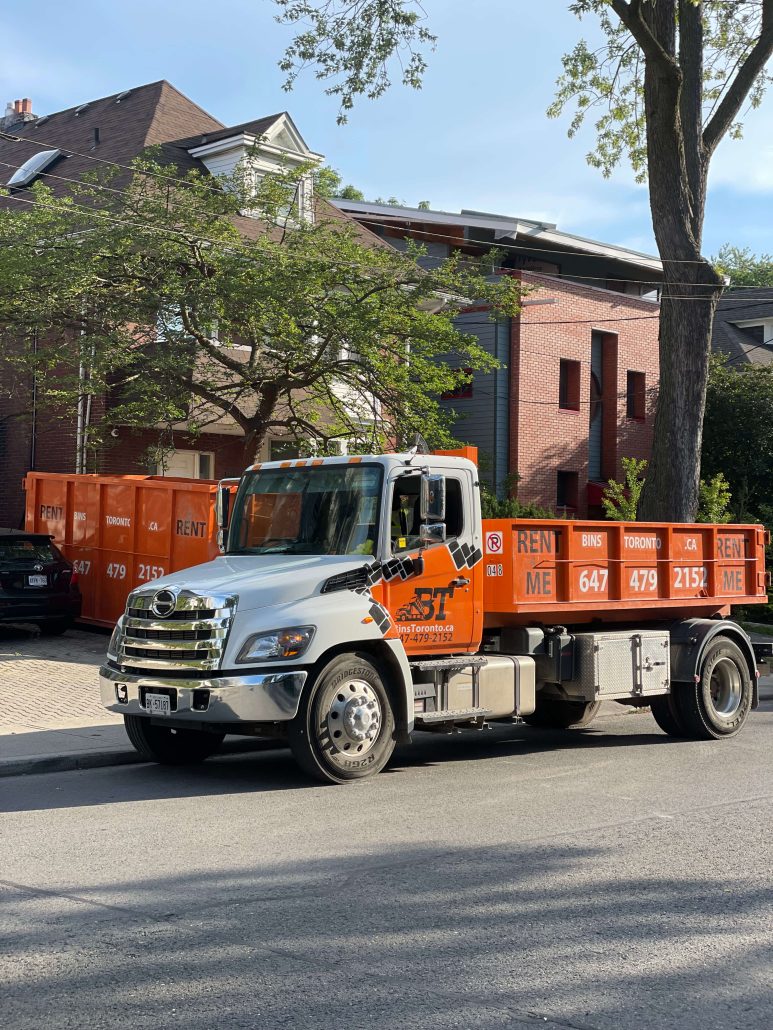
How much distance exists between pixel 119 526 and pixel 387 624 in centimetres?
1030

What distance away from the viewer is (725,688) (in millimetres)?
12367

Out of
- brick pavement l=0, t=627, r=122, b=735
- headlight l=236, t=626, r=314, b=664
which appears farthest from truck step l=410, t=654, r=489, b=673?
brick pavement l=0, t=627, r=122, b=735

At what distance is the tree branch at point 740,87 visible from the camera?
18266 millimetres

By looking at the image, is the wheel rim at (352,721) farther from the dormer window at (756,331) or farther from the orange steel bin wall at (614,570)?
the dormer window at (756,331)

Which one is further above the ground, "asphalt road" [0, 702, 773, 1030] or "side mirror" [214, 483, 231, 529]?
"side mirror" [214, 483, 231, 529]

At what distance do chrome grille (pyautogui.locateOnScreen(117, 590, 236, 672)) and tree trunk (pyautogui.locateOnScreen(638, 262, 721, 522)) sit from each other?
32.7ft

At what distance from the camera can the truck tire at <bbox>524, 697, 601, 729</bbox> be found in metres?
12.6

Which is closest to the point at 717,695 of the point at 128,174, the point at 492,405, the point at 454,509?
the point at 454,509

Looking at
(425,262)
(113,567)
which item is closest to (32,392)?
(113,567)

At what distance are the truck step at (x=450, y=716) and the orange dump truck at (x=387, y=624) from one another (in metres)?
0.02

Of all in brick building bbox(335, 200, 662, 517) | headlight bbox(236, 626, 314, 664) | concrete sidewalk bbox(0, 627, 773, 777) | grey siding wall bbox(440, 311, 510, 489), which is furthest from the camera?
brick building bbox(335, 200, 662, 517)

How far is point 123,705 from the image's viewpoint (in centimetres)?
912

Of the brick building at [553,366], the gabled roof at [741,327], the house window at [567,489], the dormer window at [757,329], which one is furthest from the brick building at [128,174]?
the dormer window at [757,329]

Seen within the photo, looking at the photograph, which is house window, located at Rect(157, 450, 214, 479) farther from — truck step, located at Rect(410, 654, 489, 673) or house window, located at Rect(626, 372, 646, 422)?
truck step, located at Rect(410, 654, 489, 673)
